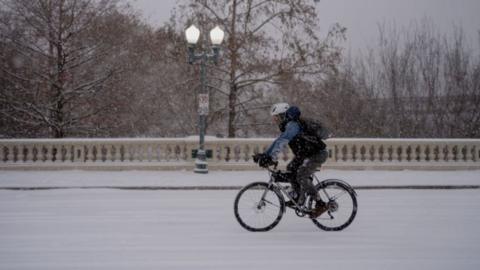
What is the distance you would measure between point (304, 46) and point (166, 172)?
8287 millimetres

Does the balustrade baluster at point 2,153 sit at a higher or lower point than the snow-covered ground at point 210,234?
higher

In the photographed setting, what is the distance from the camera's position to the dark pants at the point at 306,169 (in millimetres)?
6832

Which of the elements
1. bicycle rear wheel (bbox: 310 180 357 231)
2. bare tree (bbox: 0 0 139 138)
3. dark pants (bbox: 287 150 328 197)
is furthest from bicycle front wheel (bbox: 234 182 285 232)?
bare tree (bbox: 0 0 139 138)

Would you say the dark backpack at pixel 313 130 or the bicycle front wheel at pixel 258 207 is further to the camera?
the bicycle front wheel at pixel 258 207

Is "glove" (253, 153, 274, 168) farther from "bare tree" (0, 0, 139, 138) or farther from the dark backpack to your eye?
"bare tree" (0, 0, 139, 138)

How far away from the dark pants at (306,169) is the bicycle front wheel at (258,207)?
398mm

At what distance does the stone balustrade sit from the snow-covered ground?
3.48 meters

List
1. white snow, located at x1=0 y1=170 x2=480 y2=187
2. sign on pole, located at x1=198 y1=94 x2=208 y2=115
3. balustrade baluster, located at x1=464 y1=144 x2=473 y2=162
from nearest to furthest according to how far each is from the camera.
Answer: white snow, located at x1=0 y1=170 x2=480 y2=187
sign on pole, located at x1=198 y1=94 x2=208 y2=115
balustrade baluster, located at x1=464 y1=144 x2=473 y2=162

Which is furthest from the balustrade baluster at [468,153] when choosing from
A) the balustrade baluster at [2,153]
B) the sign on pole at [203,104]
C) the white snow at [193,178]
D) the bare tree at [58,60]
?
the balustrade baluster at [2,153]

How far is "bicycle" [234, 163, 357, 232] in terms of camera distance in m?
6.95

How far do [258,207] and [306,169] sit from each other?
931 mm

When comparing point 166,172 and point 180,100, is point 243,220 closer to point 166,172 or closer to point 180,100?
point 166,172

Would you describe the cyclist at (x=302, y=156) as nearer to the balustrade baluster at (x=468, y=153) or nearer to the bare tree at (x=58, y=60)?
the balustrade baluster at (x=468, y=153)

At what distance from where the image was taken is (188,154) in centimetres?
1480
